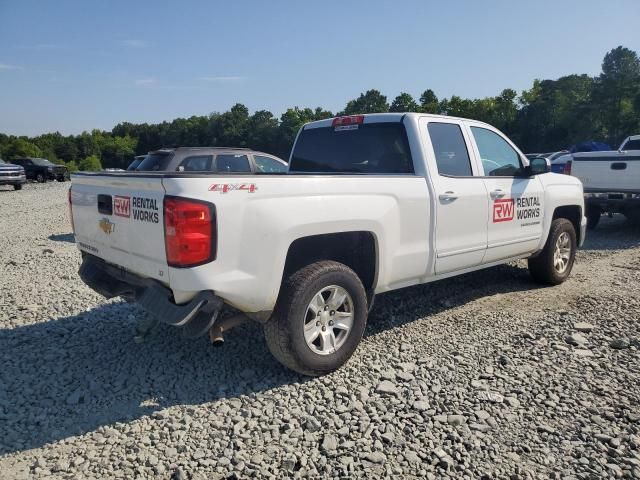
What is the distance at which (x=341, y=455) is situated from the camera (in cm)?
269

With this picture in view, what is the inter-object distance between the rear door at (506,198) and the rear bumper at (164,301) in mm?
2890

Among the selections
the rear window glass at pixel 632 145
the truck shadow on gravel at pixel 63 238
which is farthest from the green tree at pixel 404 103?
the truck shadow on gravel at pixel 63 238

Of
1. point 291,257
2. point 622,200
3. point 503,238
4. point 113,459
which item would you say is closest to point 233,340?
point 291,257

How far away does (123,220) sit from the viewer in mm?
3359

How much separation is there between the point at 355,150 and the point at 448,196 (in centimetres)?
99

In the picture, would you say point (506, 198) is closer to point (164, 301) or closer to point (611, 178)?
point (164, 301)

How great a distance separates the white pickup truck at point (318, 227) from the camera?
9.71 ft

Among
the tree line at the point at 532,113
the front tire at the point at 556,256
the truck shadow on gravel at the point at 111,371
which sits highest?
the tree line at the point at 532,113

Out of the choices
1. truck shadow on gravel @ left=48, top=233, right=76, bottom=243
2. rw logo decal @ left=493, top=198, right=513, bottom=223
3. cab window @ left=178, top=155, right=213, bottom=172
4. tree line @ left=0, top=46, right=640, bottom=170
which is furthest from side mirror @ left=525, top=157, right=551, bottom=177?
tree line @ left=0, top=46, right=640, bottom=170

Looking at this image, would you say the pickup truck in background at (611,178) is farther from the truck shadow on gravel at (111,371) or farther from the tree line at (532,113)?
the tree line at (532,113)

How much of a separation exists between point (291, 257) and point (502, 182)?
247 centimetres

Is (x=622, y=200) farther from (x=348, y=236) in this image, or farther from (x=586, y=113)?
(x=586, y=113)

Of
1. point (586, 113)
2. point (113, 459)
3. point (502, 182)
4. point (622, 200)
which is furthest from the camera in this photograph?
point (586, 113)

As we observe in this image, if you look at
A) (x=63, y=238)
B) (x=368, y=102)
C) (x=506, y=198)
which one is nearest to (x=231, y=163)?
(x=63, y=238)
